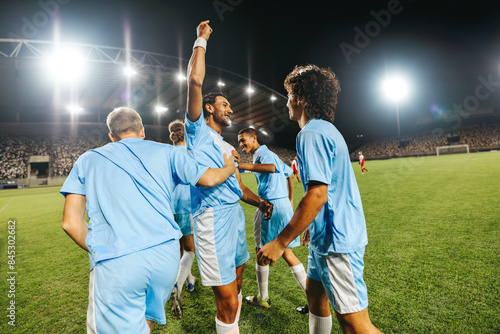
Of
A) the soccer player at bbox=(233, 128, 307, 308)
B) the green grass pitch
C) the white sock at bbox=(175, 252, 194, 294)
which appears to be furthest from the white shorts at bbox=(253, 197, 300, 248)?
the white sock at bbox=(175, 252, 194, 294)

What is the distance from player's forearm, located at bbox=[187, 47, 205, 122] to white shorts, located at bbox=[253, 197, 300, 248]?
159cm

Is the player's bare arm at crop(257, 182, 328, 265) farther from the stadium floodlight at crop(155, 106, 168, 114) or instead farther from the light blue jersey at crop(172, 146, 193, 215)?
the stadium floodlight at crop(155, 106, 168, 114)

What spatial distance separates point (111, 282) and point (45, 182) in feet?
121

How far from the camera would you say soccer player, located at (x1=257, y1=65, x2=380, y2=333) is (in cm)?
142

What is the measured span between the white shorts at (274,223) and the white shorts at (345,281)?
4.88 ft

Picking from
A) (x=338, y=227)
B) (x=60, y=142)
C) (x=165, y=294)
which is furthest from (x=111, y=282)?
(x=60, y=142)

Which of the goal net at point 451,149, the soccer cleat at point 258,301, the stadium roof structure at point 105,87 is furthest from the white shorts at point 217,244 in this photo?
the goal net at point 451,149

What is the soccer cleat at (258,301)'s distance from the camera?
2856mm

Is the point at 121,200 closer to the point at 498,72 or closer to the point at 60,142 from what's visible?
the point at 60,142

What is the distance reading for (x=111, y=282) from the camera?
1324 mm

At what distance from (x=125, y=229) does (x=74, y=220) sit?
0.35 metres

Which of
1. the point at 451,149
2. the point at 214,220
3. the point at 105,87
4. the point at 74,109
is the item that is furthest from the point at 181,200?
the point at 451,149

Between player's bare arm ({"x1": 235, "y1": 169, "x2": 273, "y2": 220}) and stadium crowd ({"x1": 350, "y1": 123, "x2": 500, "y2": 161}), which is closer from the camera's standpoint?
player's bare arm ({"x1": 235, "y1": 169, "x2": 273, "y2": 220})

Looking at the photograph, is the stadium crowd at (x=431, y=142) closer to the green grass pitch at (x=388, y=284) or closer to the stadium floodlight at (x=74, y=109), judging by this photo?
the green grass pitch at (x=388, y=284)
